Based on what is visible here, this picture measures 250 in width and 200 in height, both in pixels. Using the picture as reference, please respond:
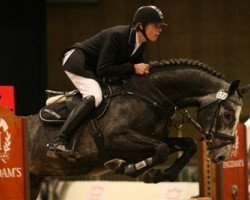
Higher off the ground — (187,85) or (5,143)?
(187,85)

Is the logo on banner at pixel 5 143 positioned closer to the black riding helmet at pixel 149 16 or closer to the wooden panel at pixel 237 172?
the black riding helmet at pixel 149 16

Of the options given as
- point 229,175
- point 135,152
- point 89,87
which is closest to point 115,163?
point 135,152

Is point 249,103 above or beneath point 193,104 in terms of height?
beneath

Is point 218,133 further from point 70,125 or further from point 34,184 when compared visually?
point 34,184

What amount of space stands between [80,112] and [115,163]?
39 centimetres

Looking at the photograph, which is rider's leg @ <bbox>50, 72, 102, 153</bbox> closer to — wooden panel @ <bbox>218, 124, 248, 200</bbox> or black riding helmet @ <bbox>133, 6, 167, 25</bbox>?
black riding helmet @ <bbox>133, 6, 167, 25</bbox>

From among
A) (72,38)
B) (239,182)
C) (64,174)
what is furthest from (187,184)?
(72,38)

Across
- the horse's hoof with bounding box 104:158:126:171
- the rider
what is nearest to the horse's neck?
the rider

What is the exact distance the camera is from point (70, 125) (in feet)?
13.9

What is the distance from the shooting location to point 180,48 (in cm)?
836

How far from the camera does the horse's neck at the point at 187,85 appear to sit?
4172 millimetres

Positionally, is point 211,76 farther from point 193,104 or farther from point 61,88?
point 61,88

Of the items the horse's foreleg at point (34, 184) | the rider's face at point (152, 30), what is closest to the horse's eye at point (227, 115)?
the rider's face at point (152, 30)

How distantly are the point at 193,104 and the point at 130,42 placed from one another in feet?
1.83
